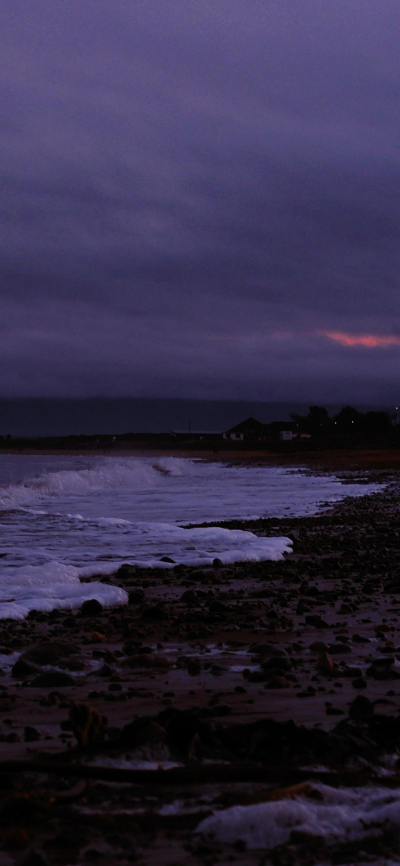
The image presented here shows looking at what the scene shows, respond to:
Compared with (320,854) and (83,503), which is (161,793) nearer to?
(320,854)

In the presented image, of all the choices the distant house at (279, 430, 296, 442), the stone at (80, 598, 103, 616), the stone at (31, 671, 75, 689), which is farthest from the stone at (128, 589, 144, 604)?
the distant house at (279, 430, 296, 442)

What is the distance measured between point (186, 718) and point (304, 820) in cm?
85

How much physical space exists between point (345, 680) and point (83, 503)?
738 inches

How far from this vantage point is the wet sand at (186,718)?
100 inches

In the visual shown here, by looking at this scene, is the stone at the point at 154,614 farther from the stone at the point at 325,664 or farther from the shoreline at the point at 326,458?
the shoreline at the point at 326,458

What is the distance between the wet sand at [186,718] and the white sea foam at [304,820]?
0.04 meters

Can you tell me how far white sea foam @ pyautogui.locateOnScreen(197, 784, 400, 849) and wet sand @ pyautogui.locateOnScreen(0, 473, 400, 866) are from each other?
0.14 ft

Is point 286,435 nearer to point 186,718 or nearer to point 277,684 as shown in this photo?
point 277,684

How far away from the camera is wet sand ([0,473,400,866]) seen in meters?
2.54

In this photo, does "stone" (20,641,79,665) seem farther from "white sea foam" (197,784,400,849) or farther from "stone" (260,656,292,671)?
"white sea foam" (197,784,400,849)

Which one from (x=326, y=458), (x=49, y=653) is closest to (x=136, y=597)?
(x=49, y=653)

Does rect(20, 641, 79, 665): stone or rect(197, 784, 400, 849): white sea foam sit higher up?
rect(197, 784, 400, 849): white sea foam

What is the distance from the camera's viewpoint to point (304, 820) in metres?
2.65

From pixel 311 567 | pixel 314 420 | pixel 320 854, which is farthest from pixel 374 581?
pixel 314 420
